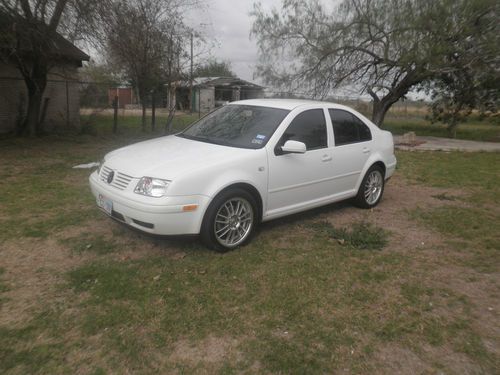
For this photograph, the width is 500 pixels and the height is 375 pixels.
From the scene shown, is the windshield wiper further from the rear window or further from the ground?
the rear window

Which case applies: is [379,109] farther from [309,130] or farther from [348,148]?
[309,130]

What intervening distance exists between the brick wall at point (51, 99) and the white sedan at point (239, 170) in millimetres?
9241

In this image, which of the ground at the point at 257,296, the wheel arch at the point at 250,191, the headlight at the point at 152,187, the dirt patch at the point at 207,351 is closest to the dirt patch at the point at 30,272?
the ground at the point at 257,296

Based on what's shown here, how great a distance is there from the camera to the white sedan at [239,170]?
3875 mm

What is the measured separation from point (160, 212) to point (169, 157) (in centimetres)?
71

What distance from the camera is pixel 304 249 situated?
14.9 feet

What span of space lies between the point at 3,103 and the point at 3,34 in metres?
5.20

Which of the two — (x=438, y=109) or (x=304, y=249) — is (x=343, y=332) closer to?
(x=304, y=249)

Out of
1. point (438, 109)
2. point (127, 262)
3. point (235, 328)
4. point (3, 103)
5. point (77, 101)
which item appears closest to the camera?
point (235, 328)

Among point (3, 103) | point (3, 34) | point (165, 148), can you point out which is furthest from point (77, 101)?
point (165, 148)

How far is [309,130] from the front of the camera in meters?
5.02

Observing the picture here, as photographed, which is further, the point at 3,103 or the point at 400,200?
the point at 3,103

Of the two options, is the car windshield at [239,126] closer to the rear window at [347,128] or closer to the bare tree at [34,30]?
the rear window at [347,128]

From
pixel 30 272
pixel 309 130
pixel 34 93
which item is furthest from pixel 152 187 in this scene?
pixel 34 93
